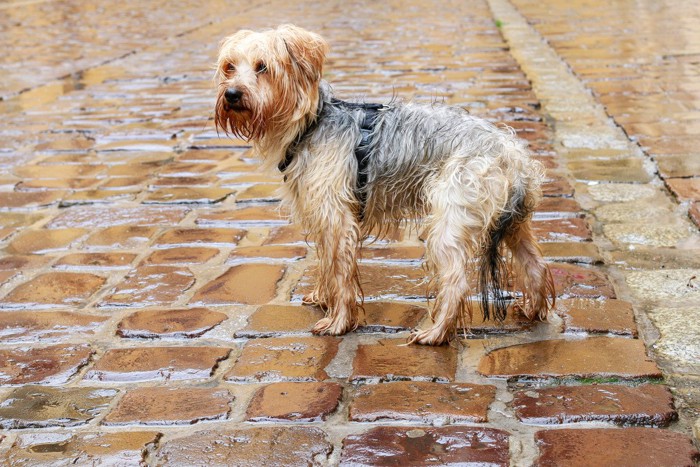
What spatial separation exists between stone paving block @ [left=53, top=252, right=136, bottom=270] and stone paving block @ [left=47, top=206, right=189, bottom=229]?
521 millimetres

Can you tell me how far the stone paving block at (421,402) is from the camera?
3.21m

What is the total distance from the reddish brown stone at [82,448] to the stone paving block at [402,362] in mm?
892

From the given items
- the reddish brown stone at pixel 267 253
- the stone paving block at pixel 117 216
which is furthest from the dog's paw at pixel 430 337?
the stone paving block at pixel 117 216

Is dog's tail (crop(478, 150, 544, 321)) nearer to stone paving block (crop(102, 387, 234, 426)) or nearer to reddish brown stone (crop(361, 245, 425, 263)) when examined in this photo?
reddish brown stone (crop(361, 245, 425, 263))

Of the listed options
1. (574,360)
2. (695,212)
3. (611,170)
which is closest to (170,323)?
(574,360)

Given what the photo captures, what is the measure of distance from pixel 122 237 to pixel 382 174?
2040 mm

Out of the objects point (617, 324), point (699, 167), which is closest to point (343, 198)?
point (617, 324)

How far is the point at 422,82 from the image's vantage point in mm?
9398

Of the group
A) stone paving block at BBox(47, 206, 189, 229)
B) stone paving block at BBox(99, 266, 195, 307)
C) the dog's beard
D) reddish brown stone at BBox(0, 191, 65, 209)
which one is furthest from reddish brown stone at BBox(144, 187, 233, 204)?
the dog's beard

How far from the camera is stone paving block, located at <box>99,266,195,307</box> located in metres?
4.46

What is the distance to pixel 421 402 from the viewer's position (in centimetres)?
332

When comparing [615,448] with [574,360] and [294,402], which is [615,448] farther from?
[294,402]

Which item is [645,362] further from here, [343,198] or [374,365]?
[343,198]

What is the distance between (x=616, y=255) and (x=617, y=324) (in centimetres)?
94
